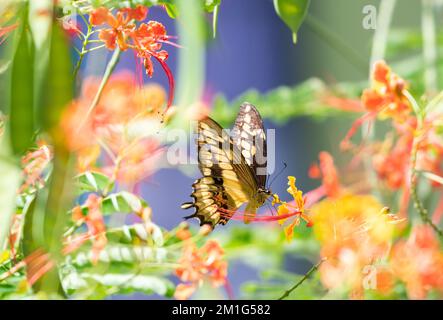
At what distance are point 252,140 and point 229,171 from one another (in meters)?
0.04

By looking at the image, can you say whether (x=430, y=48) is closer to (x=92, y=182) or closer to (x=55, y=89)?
(x=92, y=182)

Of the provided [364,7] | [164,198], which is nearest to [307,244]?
[164,198]

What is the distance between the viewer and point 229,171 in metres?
0.75

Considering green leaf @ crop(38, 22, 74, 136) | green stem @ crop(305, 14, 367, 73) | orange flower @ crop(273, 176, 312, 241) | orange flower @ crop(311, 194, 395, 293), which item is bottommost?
orange flower @ crop(311, 194, 395, 293)

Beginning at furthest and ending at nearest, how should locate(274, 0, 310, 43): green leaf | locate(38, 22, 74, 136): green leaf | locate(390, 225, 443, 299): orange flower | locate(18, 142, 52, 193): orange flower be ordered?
locate(390, 225, 443, 299): orange flower, locate(18, 142, 52, 193): orange flower, locate(274, 0, 310, 43): green leaf, locate(38, 22, 74, 136): green leaf

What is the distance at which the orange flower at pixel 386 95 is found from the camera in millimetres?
666

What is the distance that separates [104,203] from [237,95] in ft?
1.07

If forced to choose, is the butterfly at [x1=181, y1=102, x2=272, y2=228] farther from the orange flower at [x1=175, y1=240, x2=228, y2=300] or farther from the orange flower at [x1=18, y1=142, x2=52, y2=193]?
the orange flower at [x1=18, y1=142, x2=52, y2=193]

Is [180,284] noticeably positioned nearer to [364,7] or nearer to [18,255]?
[18,255]

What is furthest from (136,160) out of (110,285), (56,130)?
(56,130)

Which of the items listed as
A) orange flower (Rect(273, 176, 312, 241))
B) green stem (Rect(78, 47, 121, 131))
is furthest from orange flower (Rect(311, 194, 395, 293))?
green stem (Rect(78, 47, 121, 131))

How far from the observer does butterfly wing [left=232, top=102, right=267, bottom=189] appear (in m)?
0.75
